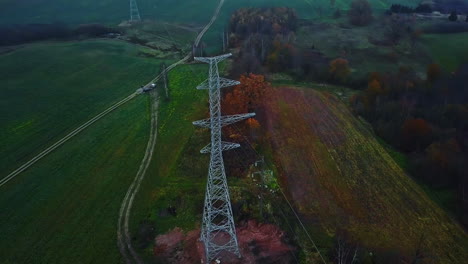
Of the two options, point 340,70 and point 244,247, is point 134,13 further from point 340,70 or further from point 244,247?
point 244,247

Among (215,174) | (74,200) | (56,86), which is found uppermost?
(56,86)

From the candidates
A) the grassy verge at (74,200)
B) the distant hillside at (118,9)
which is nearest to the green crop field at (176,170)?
the grassy verge at (74,200)

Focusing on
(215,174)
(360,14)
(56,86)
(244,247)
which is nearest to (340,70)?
(215,174)

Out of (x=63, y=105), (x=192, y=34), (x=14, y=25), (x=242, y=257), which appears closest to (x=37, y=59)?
(x=63, y=105)

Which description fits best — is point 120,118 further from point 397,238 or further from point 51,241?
point 397,238

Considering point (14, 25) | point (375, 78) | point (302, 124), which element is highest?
point (14, 25)

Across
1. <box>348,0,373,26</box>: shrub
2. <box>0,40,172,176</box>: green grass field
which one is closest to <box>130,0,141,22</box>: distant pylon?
<box>0,40,172,176</box>: green grass field

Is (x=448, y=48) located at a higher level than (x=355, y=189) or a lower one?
higher
